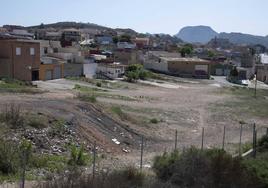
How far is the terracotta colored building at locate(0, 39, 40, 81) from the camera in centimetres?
5325

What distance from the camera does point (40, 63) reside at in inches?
2315

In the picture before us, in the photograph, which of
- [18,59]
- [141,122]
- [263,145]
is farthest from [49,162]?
[18,59]

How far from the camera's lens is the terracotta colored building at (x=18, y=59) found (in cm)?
5325

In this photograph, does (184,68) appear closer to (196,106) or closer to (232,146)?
(196,106)

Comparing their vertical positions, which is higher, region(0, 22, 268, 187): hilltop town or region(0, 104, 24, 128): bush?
region(0, 104, 24, 128): bush

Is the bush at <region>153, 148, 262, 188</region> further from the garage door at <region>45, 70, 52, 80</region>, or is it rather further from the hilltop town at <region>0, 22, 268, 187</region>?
the garage door at <region>45, 70, 52, 80</region>

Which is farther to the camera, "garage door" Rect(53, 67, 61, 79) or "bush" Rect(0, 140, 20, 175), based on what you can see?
"garage door" Rect(53, 67, 61, 79)

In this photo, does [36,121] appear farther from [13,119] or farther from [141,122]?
[141,122]

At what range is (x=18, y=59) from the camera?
54.2 metres

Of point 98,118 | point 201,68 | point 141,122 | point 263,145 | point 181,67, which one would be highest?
point 263,145

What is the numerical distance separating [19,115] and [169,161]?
919cm

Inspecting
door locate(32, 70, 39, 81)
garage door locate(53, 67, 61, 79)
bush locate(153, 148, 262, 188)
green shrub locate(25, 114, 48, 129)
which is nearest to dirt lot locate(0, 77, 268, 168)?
green shrub locate(25, 114, 48, 129)

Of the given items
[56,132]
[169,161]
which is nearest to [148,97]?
[56,132]

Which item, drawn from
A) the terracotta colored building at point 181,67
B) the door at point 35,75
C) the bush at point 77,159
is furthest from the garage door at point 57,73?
the bush at point 77,159
